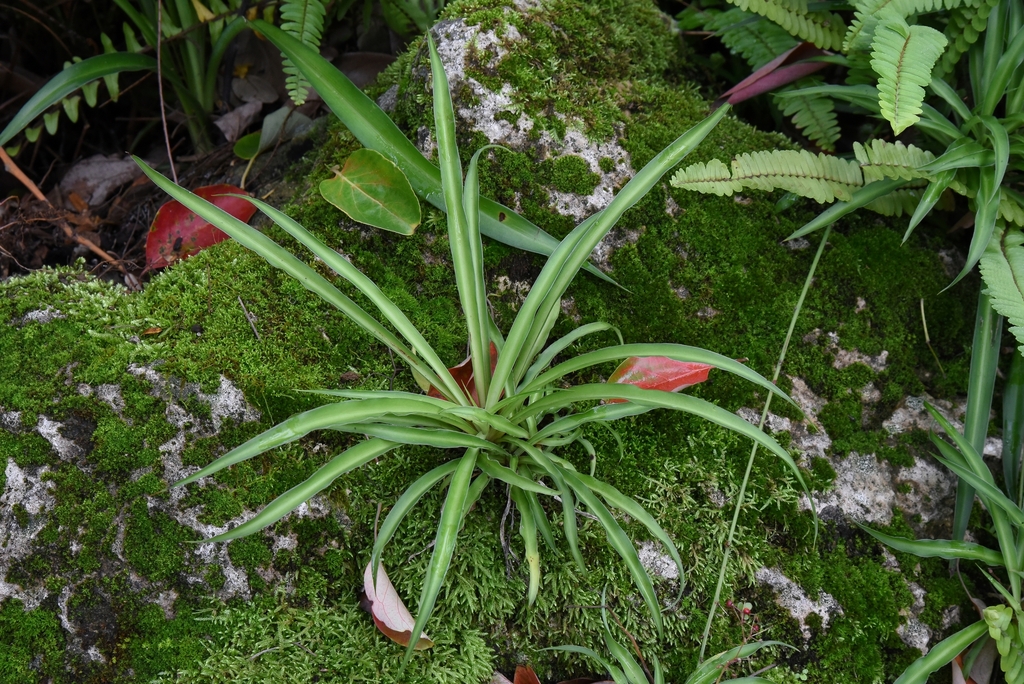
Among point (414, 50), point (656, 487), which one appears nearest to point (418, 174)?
point (414, 50)

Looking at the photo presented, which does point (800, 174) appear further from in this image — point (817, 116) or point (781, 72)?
point (781, 72)

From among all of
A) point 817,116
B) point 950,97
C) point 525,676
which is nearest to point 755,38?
point 817,116

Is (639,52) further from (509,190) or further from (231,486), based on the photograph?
(231,486)

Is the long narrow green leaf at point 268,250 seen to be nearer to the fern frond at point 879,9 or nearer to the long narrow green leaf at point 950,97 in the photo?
the fern frond at point 879,9

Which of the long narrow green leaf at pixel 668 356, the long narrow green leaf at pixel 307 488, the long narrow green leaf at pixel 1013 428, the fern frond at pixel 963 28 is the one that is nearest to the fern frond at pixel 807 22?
the fern frond at pixel 963 28

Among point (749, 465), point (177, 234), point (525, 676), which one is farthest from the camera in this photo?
point (177, 234)

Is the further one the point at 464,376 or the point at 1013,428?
the point at 1013,428
